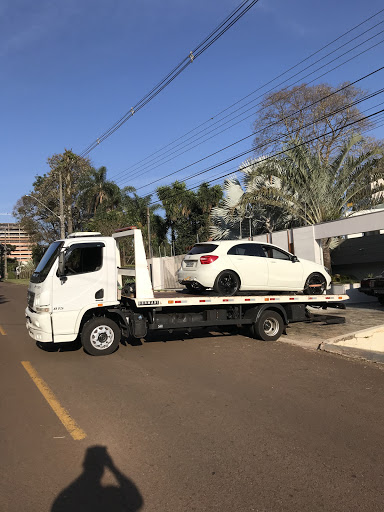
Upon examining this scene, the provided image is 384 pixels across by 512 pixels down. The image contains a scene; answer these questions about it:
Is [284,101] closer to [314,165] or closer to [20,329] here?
[314,165]

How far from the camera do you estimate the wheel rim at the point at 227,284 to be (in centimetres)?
1017

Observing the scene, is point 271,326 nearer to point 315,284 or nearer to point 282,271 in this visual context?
point 282,271

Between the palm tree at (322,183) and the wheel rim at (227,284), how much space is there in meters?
8.61

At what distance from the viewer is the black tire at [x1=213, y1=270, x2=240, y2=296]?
1012 cm

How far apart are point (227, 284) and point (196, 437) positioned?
589 centimetres

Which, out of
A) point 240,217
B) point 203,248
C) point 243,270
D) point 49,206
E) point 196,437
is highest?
point 49,206

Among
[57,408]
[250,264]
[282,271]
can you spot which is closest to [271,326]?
[282,271]

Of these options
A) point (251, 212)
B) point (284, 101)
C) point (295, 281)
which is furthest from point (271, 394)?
point (284, 101)

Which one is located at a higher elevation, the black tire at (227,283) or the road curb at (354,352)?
the black tire at (227,283)

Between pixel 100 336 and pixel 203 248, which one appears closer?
pixel 100 336

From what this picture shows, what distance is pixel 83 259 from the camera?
8.80m

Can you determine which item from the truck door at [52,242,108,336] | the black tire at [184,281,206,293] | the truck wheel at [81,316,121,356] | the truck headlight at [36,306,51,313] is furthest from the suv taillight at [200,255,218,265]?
the truck headlight at [36,306,51,313]

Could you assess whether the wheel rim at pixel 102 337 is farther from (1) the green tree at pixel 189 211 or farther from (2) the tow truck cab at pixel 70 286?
(1) the green tree at pixel 189 211

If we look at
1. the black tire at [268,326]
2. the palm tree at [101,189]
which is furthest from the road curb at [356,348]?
the palm tree at [101,189]
